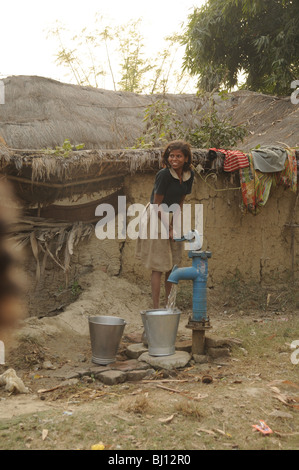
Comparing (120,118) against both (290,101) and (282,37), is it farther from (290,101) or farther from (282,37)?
(282,37)

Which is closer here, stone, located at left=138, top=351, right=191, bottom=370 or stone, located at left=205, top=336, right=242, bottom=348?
stone, located at left=138, top=351, right=191, bottom=370

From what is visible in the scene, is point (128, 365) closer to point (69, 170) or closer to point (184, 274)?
point (184, 274)

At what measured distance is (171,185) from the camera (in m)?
4.08

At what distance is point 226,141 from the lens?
21.0 feet

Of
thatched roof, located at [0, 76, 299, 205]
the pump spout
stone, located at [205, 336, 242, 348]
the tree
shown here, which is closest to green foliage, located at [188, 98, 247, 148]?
thatched roof, located at [0, 76, 299, 205]

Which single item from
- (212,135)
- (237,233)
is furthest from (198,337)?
(212,135)

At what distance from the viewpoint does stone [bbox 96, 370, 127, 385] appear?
10.8ft

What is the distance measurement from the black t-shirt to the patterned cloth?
5.39 ft

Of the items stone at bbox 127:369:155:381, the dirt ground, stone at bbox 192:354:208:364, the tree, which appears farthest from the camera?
the tree

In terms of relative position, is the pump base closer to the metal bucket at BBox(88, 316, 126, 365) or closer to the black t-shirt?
the metal bucket at BBox(88, 316, 126, 365)

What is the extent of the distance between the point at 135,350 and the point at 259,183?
9.18ft

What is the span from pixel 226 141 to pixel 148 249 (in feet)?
9.35

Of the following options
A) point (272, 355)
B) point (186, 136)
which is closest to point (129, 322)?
point (272, 355)

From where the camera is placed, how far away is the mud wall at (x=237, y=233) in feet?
17.8
